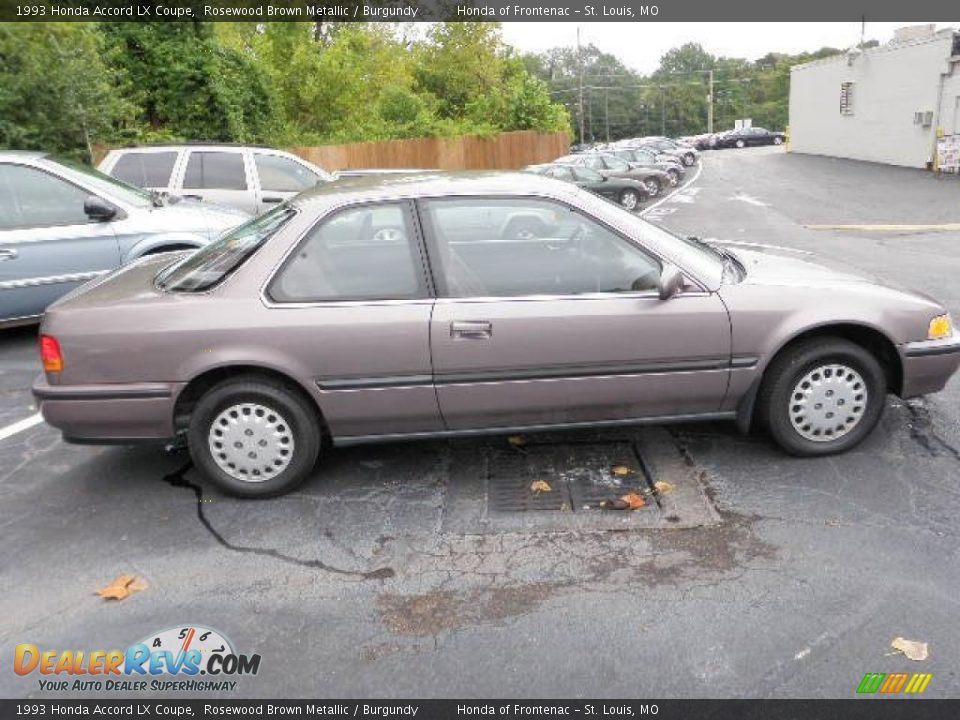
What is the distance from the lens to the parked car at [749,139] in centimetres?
5272

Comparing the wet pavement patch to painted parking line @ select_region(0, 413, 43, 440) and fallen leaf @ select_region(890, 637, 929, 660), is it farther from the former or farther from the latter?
painted parking line @ select_region(0, 413, 43, 440)

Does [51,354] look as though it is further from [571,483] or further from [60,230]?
[60,230]

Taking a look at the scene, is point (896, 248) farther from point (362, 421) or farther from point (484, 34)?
point (484, 34)

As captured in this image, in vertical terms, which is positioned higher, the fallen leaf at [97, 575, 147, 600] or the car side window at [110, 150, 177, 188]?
the car side window at [110, 150, 177, 188]

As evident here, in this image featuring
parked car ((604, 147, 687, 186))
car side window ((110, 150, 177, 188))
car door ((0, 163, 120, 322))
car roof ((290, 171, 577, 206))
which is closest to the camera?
car roof ((290, 171, 577, 206))

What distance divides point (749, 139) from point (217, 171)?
50843mm

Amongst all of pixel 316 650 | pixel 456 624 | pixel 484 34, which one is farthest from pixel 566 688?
pixel 484 34

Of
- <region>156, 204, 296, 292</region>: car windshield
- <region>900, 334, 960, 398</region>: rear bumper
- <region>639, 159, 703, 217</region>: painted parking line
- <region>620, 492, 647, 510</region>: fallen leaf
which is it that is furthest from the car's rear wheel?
<region>620, 492, 647, 510</region>: fallen leaf

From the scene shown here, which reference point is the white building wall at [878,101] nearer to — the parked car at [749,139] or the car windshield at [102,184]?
the parked car at [749,139]

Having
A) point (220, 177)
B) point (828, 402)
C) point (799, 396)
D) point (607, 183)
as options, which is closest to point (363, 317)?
point (799, 396)

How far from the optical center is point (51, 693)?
264 cm

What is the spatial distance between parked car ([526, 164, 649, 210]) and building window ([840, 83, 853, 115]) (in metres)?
16.1

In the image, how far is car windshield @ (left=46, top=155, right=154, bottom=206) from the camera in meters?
6.67
